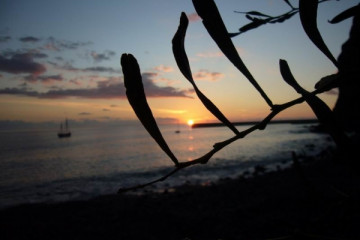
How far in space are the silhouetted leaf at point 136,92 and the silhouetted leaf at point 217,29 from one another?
13cm

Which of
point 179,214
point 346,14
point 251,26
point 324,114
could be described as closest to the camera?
point 324,114

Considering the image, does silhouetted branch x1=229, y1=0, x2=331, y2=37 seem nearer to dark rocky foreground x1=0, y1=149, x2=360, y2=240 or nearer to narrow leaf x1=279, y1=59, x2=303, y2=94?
narrow leaf x1=279, y1=59, x2=303, y2=94

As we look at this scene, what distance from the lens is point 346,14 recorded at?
731 mm

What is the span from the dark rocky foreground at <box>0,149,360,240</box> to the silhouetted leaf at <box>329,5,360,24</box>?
804cm

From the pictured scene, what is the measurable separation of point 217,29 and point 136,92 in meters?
0.16

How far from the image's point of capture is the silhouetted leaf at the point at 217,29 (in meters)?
0.40

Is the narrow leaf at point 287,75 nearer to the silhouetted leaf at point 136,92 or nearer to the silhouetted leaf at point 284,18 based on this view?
the silhouetted leaf at point 136,92

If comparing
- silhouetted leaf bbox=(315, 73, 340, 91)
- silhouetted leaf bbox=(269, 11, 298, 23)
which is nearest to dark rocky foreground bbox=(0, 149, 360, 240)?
silhouetted leaf bbox=(269, 11, 298, 23)

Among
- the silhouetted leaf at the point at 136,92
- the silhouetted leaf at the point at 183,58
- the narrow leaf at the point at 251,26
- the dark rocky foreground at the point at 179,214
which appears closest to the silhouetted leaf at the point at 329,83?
the silhouetted leaf at the point at 183,58

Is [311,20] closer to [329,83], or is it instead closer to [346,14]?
[329,83]

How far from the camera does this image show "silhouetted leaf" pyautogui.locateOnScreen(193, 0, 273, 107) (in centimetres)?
40

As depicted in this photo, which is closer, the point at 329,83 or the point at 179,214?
the point at 329,83

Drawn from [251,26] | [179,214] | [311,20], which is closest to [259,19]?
[251,26]

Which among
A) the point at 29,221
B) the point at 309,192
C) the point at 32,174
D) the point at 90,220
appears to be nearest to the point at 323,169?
the point at 90,220
